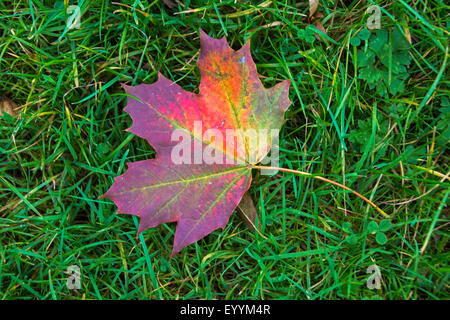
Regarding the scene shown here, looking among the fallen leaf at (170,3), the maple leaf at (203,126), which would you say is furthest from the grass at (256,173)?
the maple leaf at (203,126)

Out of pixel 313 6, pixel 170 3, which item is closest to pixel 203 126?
pixel 170 3

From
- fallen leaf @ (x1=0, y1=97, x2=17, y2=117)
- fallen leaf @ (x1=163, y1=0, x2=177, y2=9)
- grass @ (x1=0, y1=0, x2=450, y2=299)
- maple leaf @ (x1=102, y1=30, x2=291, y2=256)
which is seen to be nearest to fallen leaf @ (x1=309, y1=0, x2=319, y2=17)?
grass @ (x1=0, y1=0, x2=450, y2=299)

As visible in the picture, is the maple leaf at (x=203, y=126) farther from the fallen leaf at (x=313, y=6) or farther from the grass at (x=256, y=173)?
the fallen leaf at (x=313, y=6)

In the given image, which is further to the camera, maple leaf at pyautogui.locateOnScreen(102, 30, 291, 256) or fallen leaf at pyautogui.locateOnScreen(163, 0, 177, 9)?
fallen leaf at pyautogui.locateOnScreen(163, 0, 177, 9)

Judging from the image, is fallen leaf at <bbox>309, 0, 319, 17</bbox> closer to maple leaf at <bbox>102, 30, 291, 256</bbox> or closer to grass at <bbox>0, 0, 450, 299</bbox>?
grass at <bbox>0, 0, 450, 299</bbox>

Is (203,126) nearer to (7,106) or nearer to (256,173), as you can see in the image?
(256,173)

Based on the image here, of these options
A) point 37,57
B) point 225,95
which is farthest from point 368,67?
point 37,57
